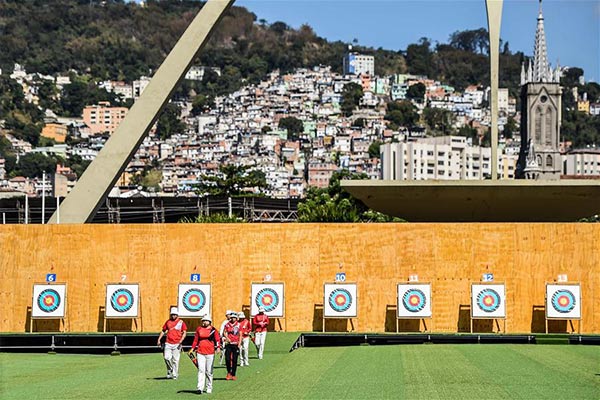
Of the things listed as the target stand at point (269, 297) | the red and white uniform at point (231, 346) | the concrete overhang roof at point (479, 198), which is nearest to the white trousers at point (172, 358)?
the red and white uniform at point (231, 346)

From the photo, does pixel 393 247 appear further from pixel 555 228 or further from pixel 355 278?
pixel 555 228

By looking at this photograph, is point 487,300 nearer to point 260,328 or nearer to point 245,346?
point 260,328

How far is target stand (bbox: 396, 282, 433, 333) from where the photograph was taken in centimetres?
3272

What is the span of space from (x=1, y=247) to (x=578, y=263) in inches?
605

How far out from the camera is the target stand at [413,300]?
3272 centimetres

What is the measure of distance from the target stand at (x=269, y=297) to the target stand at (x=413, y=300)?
3.06m

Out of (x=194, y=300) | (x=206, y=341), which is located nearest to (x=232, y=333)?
(x=206, y=341)

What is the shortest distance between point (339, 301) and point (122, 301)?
18.6ft

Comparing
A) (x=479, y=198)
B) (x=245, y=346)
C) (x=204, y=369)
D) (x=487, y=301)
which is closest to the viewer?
(x=204, y=369)

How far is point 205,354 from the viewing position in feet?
67.9

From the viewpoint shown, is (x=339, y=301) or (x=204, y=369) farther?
(x=339, y=301)

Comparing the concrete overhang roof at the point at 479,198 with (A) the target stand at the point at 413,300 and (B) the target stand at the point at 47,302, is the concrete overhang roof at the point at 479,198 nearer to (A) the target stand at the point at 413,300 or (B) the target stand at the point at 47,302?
(A) the target stand at the point at 413,300

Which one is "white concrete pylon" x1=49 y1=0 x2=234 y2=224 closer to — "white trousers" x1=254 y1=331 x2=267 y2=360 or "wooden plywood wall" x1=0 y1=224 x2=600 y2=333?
"wooden plywood wall" x1=0 y1=224 x2=600 y2=333

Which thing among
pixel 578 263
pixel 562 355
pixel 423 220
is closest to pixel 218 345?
pixel 562 355
